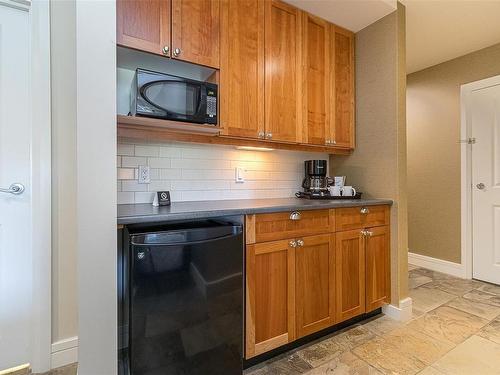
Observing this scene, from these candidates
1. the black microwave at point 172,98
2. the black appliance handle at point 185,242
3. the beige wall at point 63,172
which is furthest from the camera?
the beige wall at point 63,172

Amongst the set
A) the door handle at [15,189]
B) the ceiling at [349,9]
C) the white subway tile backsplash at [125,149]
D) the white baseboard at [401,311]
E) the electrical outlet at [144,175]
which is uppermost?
the ceiling at [349,9]

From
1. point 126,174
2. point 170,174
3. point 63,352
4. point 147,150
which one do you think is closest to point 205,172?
point 170,174

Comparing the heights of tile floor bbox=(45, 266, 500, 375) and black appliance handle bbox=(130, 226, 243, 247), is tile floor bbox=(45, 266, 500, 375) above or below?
below

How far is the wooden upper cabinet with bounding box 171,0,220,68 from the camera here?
1.61 m

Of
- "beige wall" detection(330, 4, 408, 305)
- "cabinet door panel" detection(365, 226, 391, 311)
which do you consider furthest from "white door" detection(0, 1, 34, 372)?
"beige wall" detection(330, 4, 408, 305)

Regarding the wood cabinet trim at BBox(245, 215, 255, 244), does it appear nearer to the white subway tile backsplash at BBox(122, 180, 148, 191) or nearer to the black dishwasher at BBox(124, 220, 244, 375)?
the black dishwasher at BBox(124, 220, 244, 375)

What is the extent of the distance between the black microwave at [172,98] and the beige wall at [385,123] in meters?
1.44

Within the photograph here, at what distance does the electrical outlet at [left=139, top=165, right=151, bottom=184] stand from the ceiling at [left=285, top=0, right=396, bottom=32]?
64.9 inches

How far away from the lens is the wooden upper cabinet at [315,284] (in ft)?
5.42

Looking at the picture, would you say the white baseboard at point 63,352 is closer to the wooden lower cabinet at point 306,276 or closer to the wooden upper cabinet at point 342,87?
the wooden lower cabinet at point 306,276

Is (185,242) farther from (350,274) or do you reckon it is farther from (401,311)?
(401,311)

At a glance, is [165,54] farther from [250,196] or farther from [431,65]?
[431,65]

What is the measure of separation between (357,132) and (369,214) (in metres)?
0.83

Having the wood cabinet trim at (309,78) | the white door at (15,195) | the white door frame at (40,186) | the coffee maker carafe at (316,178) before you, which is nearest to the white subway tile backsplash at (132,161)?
the white door frame at (40,186)
